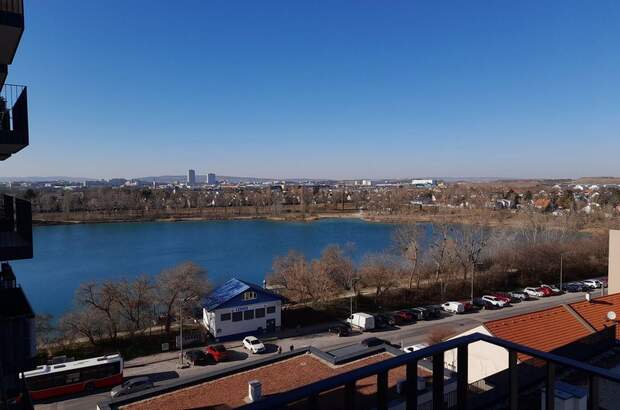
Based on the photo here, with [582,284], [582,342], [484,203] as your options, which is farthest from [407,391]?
[484,203]

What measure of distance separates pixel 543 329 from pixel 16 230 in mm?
5766

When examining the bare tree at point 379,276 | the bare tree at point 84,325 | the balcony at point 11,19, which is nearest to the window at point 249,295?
the bare tree at point 84,325

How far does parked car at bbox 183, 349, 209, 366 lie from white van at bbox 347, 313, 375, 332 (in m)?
3.36

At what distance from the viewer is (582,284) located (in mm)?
13016

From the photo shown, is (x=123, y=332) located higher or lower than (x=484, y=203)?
lower

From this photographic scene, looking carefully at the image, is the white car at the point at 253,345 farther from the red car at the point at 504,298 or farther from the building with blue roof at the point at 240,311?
the red car at the point at 504,298

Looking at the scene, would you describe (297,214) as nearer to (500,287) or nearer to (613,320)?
(500,287)

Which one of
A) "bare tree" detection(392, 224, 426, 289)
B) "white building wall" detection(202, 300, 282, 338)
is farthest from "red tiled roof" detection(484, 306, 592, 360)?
"bare tree" detection(392, 224, 426, 289)

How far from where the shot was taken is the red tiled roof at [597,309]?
591 cm

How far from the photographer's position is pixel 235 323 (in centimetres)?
866

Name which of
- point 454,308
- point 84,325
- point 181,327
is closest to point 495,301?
point 454,308

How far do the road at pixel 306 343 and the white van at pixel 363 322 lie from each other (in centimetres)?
22

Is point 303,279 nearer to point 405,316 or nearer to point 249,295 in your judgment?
point 249,295

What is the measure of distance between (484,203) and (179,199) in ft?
93.3
